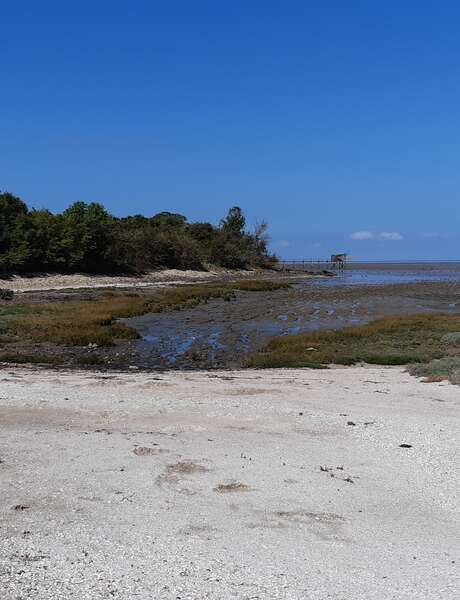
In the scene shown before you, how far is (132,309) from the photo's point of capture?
38.9m

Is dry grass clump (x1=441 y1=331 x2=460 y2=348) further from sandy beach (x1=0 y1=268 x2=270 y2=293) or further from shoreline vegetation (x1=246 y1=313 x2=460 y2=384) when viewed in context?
sandy beach (x1=0 y1=268 x2=270 y2=293)

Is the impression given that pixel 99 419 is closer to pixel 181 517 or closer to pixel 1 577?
pixel 181 517

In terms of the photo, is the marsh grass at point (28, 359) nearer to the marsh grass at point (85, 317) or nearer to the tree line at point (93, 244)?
the marsh grass at point (85, 317)

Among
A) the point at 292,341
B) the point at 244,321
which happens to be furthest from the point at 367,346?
the point at 244,321

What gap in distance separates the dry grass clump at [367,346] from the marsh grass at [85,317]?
727 centimetres

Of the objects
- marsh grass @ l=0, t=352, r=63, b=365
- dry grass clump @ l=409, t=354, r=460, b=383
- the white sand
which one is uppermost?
the white sand

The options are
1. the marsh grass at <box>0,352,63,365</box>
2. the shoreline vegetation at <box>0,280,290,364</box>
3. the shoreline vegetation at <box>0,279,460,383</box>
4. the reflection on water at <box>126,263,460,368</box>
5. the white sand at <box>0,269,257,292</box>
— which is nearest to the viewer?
the marsh grass at <box>0,352,63,365</box>

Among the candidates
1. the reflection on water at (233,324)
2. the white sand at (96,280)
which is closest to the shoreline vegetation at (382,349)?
the reflection on water at (233,324)

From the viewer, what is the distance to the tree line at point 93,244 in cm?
6081

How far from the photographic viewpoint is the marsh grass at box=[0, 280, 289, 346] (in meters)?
26.6

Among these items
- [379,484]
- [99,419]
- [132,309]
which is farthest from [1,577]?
[132,309]

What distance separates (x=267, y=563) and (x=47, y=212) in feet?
219

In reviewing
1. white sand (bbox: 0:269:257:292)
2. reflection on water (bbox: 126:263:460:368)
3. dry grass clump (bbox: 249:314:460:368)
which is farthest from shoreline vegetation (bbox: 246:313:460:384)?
white sand (bbox: 0:269:257:292)

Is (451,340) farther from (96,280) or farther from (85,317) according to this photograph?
(96,280)
